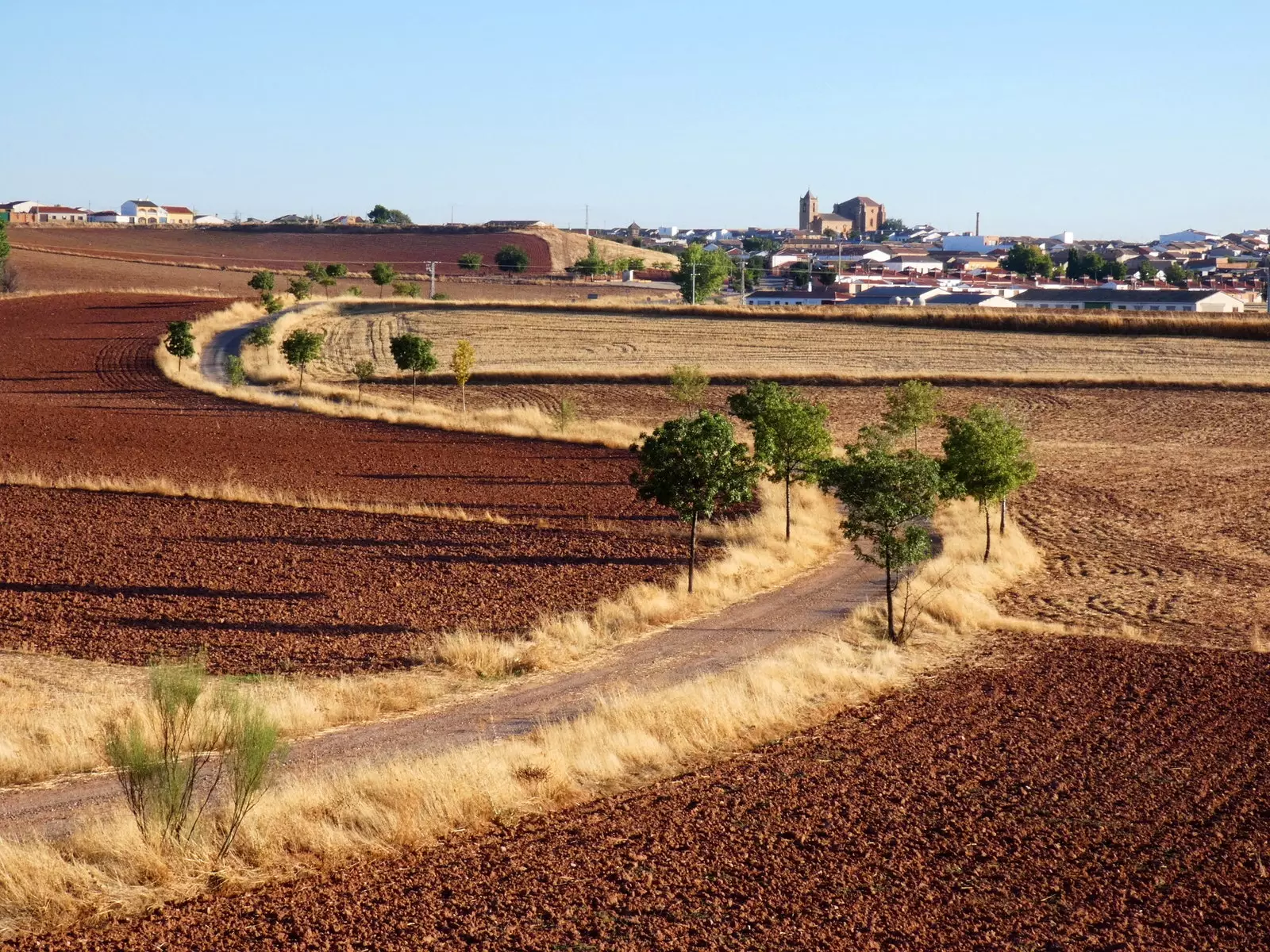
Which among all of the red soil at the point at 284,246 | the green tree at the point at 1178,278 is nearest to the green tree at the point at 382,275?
the red soil at the point at 284,246

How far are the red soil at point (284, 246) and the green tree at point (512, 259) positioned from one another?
0.89 m

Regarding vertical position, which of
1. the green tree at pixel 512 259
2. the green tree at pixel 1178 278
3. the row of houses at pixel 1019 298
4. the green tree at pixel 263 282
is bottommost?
the row of houses at pixel 1019 298

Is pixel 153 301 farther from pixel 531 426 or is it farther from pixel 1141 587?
pixel 1141 587

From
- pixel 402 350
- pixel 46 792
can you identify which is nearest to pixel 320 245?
pixel 402 350

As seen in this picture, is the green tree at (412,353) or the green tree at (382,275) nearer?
the green tree at (412,353)

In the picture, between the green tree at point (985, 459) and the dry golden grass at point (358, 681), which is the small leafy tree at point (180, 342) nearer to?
the dry golden grass at point (358, 681)

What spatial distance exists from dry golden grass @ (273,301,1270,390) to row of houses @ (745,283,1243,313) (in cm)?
1940

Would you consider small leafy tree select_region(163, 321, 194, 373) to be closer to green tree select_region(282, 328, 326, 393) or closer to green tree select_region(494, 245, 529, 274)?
green tree select_region(282, 328, 326, 393)

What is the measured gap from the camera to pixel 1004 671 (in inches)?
749

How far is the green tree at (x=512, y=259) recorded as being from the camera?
14512 centimetres

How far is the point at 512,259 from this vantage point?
147250mm

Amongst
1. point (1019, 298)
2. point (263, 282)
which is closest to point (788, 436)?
point (263, 282)

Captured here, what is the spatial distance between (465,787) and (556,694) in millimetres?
4984

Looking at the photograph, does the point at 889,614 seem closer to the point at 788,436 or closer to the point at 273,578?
the point at 788,436
